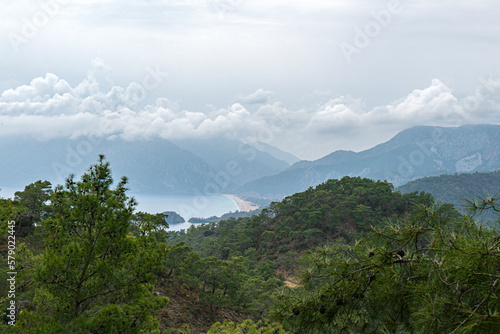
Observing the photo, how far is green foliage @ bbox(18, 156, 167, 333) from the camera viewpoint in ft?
15.8

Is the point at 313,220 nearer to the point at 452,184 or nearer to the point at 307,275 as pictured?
the point at 307,275

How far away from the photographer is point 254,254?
30984 mm

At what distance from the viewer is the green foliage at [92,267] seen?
4816 millimetres

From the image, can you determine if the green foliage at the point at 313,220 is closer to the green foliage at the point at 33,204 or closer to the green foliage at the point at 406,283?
the green foliage at the point at 33,204

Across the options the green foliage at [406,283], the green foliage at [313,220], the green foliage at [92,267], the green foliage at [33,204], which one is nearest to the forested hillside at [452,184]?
the green foliage at [313,220]

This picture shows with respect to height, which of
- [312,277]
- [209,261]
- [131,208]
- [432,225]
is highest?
[131,208]

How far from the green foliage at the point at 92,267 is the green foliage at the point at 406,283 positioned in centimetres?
295

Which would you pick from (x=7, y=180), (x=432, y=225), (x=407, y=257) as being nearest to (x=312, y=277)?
(x=407, y=257)

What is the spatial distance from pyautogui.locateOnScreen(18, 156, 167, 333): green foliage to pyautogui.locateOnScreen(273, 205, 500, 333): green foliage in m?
2.95

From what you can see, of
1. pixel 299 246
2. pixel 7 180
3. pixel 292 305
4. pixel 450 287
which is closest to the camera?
pixel 450 287

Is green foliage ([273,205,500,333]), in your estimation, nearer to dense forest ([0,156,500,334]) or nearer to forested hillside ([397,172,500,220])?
dense forest ([0,156,500,334])

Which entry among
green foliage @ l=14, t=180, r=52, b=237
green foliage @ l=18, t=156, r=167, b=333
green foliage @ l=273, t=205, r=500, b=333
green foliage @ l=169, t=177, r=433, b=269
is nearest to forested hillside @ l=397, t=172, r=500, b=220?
green foliage @ l=169, t=177, r=433, b=269

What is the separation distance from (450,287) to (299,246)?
1144 inches

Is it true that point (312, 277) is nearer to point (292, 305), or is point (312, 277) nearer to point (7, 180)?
point (292, 305)
